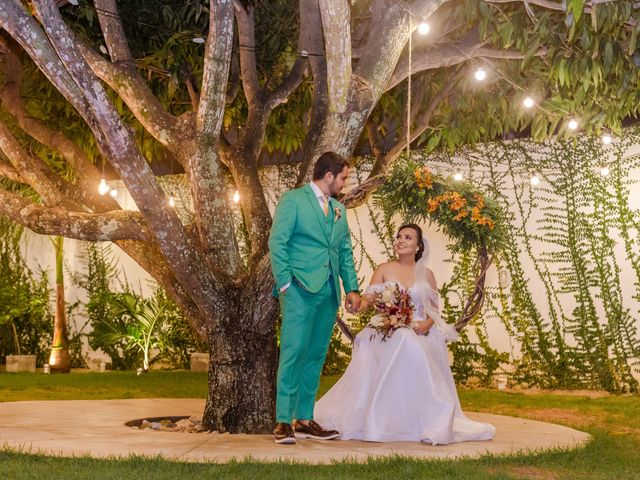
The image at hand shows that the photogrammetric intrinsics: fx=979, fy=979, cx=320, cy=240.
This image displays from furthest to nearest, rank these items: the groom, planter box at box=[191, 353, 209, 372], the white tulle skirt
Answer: planter box at box=[191, 353, 209, 372]
the white tulle skirt
the groom

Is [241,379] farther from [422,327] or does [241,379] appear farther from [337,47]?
[337,47]

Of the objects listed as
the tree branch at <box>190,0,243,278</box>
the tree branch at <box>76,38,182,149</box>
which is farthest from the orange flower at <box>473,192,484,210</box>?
the tree branch at <box>76,38,182,149</box>

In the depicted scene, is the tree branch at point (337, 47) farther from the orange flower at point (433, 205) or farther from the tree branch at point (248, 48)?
the tree branch at point (248, 48)

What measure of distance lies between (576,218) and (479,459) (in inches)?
247

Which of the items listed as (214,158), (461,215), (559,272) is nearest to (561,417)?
(461,215)

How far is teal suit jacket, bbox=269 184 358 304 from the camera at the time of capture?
654cm

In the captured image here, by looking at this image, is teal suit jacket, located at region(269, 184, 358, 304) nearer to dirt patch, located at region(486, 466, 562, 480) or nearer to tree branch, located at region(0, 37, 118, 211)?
dirt patch, located at region(486, 466, 562, 480)

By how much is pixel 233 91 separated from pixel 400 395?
369cm

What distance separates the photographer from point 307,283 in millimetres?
6574

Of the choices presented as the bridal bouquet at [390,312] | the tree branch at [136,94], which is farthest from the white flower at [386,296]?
the tree branch at [136,94]

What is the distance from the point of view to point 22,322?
1543cm

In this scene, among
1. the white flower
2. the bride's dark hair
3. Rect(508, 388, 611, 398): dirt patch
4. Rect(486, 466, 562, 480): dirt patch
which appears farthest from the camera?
Rect(508, 388, 611, 398): dirt patch

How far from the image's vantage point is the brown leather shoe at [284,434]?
255 inches

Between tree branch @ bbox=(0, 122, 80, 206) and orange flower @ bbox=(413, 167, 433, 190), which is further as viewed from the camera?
tree branch @ bbox=(0, 122, 80, 206)
